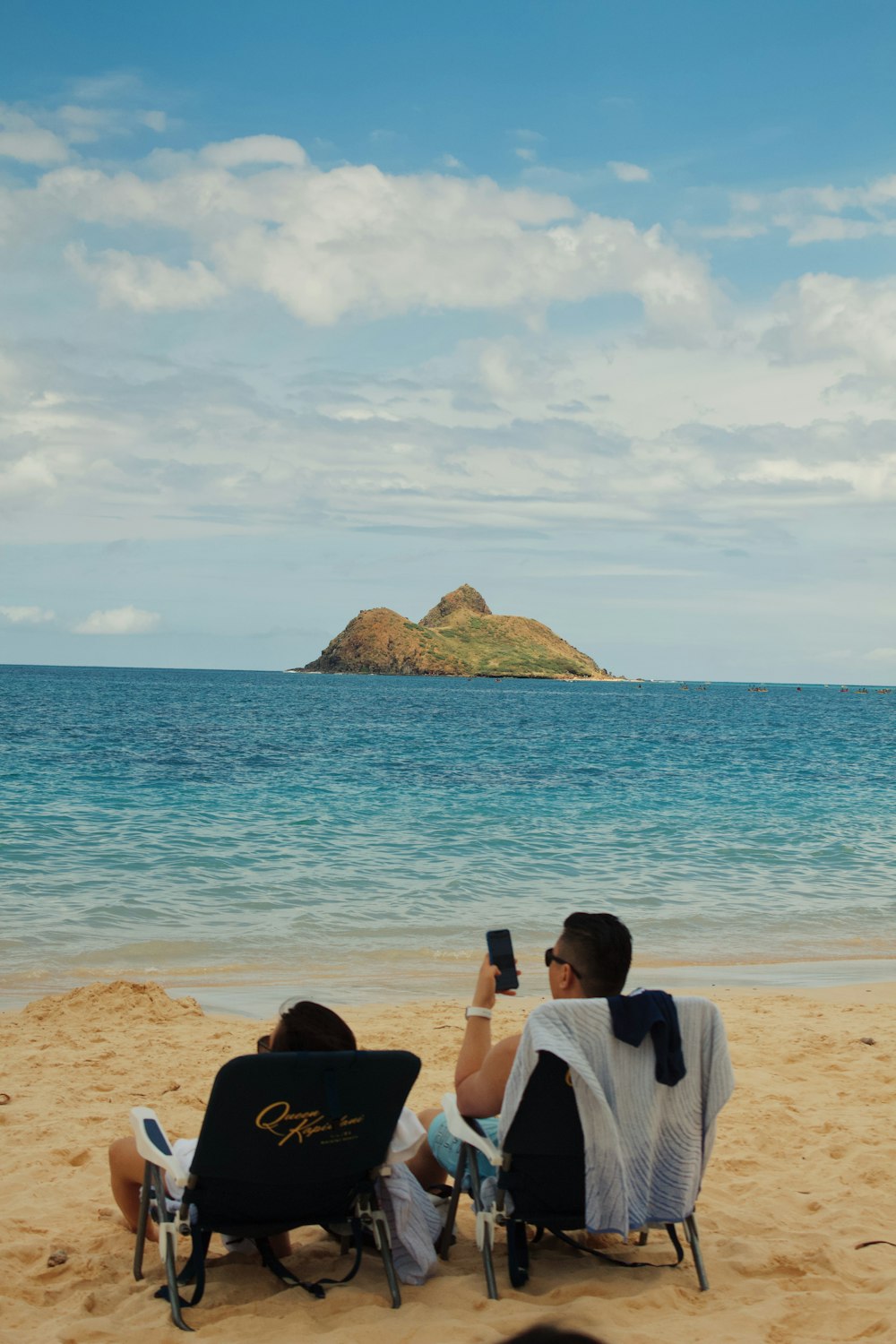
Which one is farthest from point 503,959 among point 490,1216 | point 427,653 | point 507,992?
point 427,653

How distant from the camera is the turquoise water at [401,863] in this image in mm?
10367

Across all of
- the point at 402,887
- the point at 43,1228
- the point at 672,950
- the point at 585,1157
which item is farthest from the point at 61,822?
the point at 585,1157

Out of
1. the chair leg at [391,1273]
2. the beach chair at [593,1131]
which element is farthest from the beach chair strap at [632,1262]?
the chair leg at [391,1273]

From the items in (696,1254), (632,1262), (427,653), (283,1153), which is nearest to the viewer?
(283,1153)

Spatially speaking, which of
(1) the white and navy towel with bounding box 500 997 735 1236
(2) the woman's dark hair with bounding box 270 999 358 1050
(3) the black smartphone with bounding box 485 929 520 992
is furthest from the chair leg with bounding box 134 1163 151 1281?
(3) the black smartphone with bounding box 485 929 520 992

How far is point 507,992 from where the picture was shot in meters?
3.72

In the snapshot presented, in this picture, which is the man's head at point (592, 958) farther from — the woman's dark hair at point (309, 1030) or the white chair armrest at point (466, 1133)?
the woman's dark hair at point (309, 1030)

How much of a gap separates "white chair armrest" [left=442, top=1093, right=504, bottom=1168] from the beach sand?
19.1 inches

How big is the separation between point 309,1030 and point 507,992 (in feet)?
2.17

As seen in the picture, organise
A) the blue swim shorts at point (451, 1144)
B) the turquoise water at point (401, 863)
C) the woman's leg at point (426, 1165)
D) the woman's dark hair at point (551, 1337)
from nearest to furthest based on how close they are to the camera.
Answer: the woman's dark hair at point (551, 1337)
the blue swim shorts at point (451, 1144)
the woman's leg at point (426, 1165)
the turquoise water at point (401, 863)

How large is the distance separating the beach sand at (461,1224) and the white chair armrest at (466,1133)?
1.59ft

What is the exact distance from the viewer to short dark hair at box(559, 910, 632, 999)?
3.63 meters

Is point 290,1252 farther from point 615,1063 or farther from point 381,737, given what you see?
point 381,737

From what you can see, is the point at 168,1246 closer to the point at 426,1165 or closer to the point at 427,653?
the point at 426,1165
